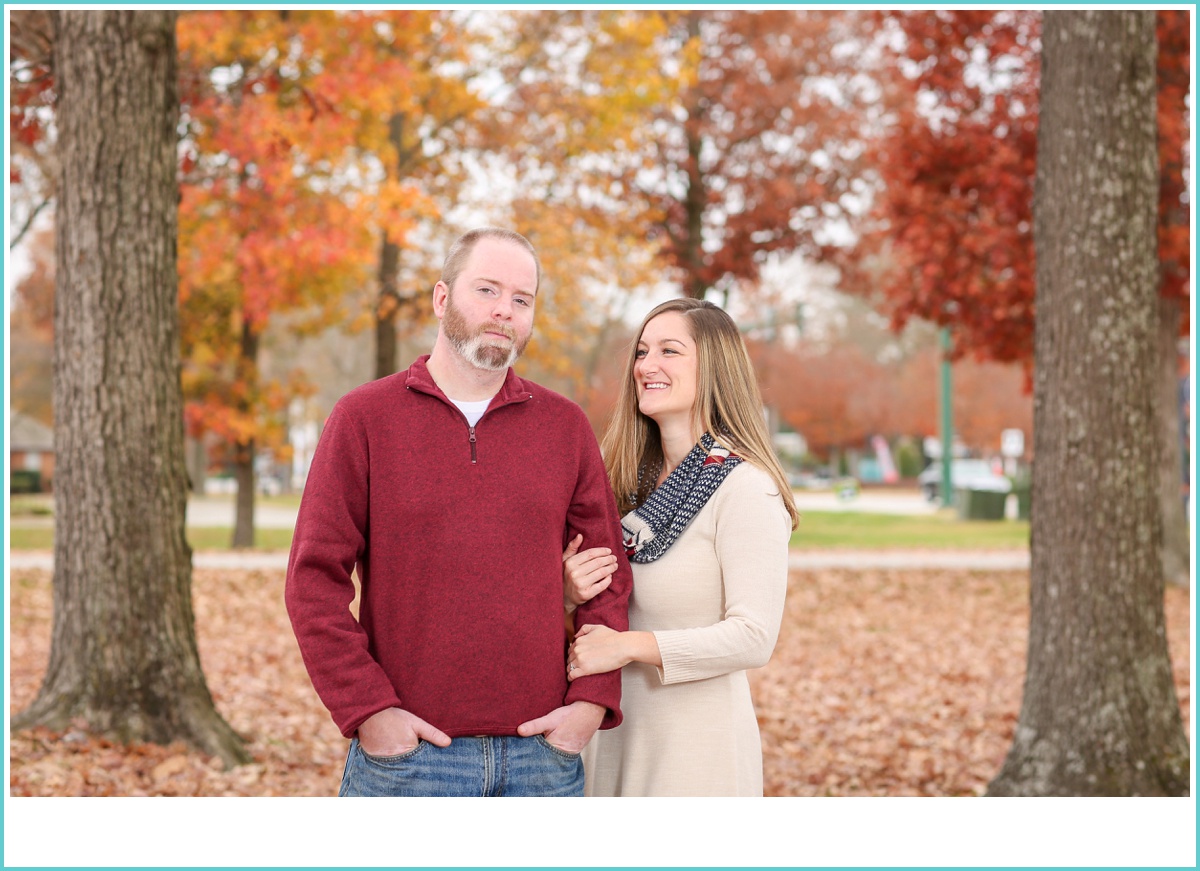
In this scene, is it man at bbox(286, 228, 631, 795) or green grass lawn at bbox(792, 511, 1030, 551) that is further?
green grass lawn at bbox(792, 511, 1030, 551)

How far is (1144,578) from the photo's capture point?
5.08m

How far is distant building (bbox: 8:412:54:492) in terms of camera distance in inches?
1642

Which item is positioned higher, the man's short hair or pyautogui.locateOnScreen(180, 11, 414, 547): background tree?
pyautogui.locateOnScreen(180, 11, 414, 547): background tree

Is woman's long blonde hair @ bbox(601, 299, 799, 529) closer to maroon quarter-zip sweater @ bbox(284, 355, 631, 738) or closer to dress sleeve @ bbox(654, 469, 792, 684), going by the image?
dress sleeve @ bbox(654, 469, 792, 684)

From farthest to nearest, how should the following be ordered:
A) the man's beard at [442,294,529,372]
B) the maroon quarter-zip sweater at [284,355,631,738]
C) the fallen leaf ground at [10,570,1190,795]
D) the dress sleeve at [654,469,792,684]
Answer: the fallen leaf ground at [10,570,1190,795] → the dress sleeve at [654,469,792,684] → the man's beard at [442,294,529,372] → the maroon quarter-zip sweater at [284,355,631,738]

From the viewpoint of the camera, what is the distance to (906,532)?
22078 millimetres

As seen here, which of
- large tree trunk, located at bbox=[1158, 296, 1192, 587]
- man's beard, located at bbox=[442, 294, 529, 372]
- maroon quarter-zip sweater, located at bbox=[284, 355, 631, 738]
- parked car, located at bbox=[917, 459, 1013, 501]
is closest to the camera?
maroon quarter-zip sweater, located at bbox=[284, 355, 631, 738]

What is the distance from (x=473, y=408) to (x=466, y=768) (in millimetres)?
849

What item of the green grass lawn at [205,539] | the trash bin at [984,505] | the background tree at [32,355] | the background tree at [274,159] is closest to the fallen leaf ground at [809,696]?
the background tree at [274,159]

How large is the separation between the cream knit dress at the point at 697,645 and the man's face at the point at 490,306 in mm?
673

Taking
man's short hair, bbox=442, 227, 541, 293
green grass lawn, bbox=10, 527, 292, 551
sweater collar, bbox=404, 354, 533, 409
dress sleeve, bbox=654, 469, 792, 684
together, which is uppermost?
man's short hair, bbox=442, 227, 541, 293

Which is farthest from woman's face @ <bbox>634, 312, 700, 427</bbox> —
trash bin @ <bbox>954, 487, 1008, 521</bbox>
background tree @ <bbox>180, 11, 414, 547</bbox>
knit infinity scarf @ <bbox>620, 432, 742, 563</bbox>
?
trash bin @ <bbox>954, 487, 1008, 521</bbox>

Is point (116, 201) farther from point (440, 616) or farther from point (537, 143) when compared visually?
point (537, 143)

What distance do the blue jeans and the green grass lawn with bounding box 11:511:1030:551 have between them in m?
14.3
